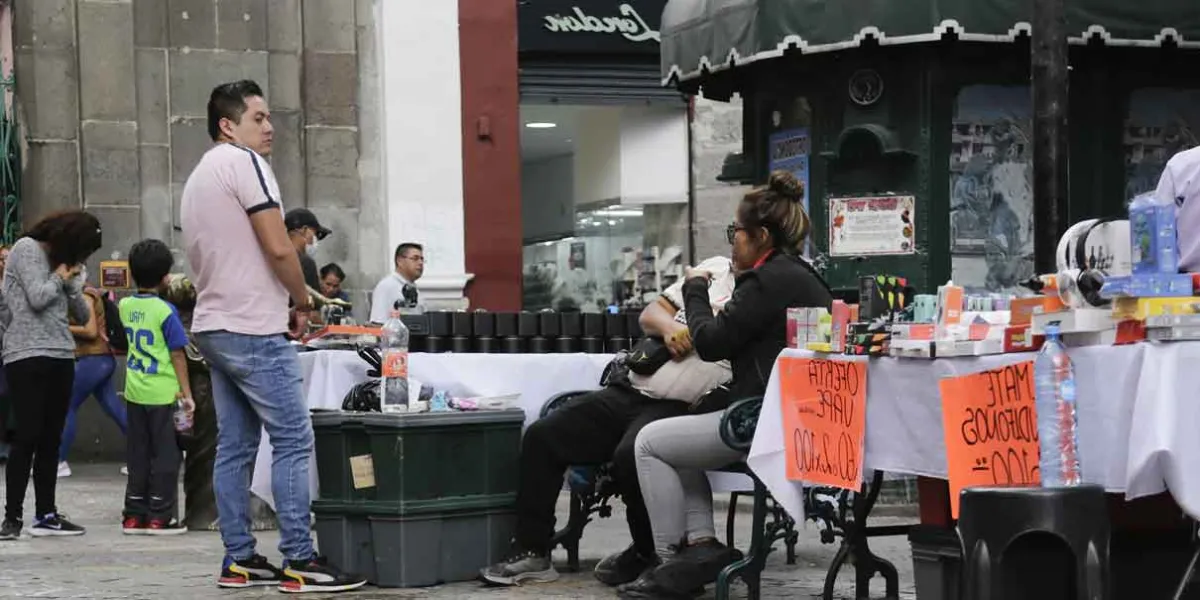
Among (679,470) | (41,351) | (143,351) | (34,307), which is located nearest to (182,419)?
(143,351)

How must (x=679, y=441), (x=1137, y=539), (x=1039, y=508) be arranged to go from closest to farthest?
A: 1. (x=1039, y=508)
2. (x=1137, y=539)
3. (x=679, y=441)

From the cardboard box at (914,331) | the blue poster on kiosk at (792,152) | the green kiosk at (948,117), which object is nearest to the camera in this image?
the cardboard box at (914,331)

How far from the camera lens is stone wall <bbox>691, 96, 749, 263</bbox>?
1878cm

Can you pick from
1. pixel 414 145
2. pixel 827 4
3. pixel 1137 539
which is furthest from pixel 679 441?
pixel 414 145

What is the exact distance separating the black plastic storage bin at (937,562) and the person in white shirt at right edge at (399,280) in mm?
6703

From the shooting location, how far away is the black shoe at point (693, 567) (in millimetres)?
7477

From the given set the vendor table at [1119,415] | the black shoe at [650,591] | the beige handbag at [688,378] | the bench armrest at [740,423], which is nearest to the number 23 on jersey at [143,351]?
the beige handbag at [688,378]

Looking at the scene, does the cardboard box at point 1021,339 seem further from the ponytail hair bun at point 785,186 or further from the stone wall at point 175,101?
the stone wall at point 175,101

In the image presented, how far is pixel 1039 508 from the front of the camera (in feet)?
17.5

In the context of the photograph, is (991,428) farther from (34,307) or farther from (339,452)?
(34,307)

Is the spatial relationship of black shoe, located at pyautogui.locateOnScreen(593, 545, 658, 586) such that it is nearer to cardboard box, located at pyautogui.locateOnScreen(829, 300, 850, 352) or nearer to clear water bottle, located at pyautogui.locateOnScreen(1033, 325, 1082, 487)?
cardboard box, located at pyautogui.locateOnScreen(829, 300, 850, 352)

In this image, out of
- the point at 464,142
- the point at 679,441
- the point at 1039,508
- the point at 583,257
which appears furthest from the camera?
the point at 583,257

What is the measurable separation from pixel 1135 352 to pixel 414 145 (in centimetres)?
1115

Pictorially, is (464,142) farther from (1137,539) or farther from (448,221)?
(1137,539)
